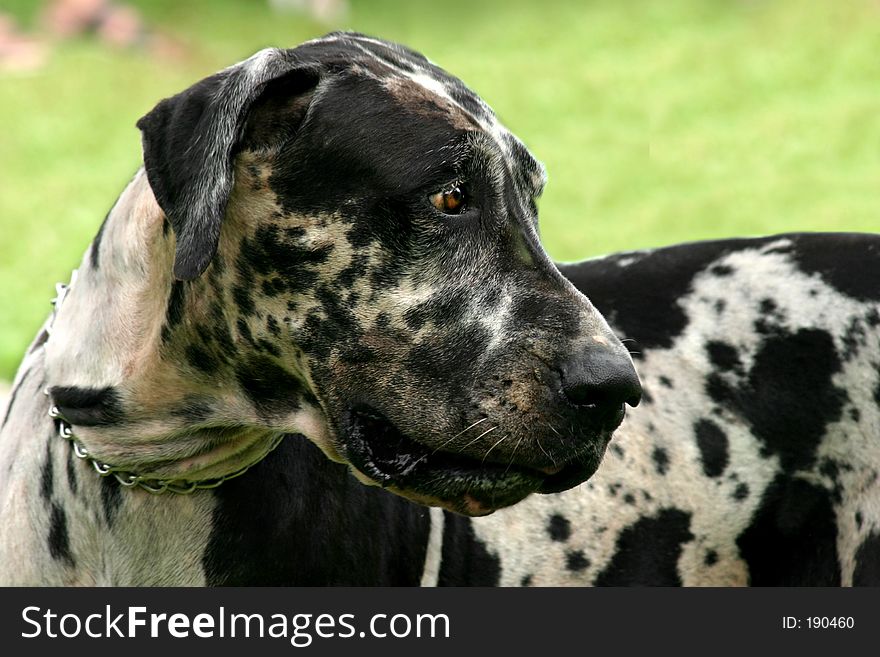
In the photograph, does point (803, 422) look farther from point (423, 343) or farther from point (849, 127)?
point (849, 127)

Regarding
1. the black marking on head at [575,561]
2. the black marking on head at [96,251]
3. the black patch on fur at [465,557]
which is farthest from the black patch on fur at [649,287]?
the black marking on head at [96,251]

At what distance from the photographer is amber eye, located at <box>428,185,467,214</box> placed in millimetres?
3264

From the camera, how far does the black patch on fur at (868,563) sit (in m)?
4.14

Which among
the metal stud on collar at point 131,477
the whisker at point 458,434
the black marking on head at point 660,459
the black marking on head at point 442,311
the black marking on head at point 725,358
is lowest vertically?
the whisker at point 458,434

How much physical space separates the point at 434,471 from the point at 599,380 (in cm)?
49

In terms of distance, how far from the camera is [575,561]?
14.1ft

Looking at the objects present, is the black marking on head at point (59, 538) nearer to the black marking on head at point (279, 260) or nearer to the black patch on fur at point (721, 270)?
the black marking on head at point (279, 260)

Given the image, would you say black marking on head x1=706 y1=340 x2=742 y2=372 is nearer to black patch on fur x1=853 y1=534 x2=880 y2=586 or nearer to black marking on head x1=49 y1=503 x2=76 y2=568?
black patch on fur x1=853 y1=534 x2=880 y2=586

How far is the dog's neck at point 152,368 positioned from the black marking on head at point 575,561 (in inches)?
44.2

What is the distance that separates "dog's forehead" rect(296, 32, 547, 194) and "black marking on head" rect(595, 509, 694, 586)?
132cm

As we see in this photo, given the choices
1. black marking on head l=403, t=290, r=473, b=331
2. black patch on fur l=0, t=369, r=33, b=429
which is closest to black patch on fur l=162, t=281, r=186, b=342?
black marking on head l=403, t=290, r=473, b=331

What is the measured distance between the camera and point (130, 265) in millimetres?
3506

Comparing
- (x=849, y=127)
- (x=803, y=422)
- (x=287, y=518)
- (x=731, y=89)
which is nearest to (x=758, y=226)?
(x=849, y=127)

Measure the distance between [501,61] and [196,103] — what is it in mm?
12074
